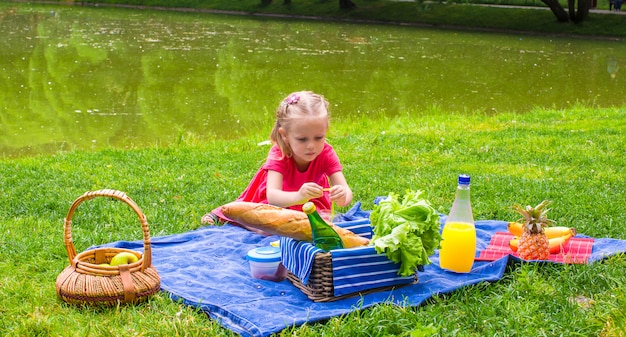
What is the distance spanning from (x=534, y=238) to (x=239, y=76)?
1064cm

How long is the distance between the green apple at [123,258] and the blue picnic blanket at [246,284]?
7.2 inches

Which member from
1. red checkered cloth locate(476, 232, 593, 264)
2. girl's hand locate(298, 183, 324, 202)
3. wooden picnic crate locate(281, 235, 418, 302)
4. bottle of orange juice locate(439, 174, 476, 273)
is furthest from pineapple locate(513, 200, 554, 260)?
girl's hand locate(298, 183, 324, 202)

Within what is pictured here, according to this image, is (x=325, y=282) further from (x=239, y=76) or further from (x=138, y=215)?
(x=239, y=76)

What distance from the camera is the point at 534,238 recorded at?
3.64 metres

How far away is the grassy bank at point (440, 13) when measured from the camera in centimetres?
2589

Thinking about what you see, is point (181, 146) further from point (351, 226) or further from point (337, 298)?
point (337, 298)

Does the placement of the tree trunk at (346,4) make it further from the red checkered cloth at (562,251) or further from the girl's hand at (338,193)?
the girl's hand at (338,193)

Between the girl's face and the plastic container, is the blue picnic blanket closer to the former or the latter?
the plastic container

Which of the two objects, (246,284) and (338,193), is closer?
(246,284)

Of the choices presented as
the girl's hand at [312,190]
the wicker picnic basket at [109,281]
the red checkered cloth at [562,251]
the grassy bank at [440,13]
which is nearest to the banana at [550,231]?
the red checkered cloth at [562,251]

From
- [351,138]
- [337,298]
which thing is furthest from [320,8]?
[337,298]

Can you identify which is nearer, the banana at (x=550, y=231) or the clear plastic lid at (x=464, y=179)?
the clear plastic lid at (x=464, y=179)

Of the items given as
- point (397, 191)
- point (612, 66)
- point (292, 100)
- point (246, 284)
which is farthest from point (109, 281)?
point (612, 66)

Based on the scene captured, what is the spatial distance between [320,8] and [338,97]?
2165 cm
